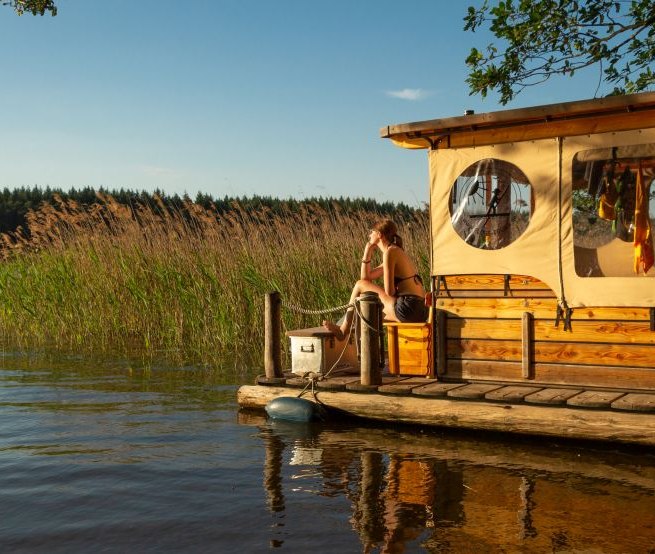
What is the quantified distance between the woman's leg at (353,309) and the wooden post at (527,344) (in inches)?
54.1

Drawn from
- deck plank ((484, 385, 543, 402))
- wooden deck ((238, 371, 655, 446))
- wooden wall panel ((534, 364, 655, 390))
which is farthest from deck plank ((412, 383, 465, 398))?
wooden wall panel ((534, 364, 655, 390))

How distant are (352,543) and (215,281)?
810cm

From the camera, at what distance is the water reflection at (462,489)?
4.84m

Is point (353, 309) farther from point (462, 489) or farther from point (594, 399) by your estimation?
point (462, 489)

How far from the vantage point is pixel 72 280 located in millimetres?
13977

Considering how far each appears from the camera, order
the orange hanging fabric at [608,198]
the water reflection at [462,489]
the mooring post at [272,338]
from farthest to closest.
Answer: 1. the mooring post at [272,338]
2. the orange hanging fabric at [608,198]
3. the water reflection at [462,489]

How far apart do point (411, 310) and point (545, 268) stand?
1379 millimetres

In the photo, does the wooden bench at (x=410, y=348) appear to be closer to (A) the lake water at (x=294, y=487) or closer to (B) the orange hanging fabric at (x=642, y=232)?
(A) the lake water at (x=294, y=487)

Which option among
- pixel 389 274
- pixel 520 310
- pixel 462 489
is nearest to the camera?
pixel 462 489

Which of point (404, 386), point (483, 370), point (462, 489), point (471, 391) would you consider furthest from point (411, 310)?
point (462, 489)

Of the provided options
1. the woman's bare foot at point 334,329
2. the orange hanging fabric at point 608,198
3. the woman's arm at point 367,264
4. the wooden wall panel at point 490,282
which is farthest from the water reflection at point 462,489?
the orange hanging fabric at point 608,198

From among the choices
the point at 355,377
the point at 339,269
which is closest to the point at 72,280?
the point at 339,269

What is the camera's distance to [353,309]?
8.55 metres

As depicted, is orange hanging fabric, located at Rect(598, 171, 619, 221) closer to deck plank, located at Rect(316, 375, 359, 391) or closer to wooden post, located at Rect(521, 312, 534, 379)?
wooden post, located at Rect(521, 312, 534, 379)
